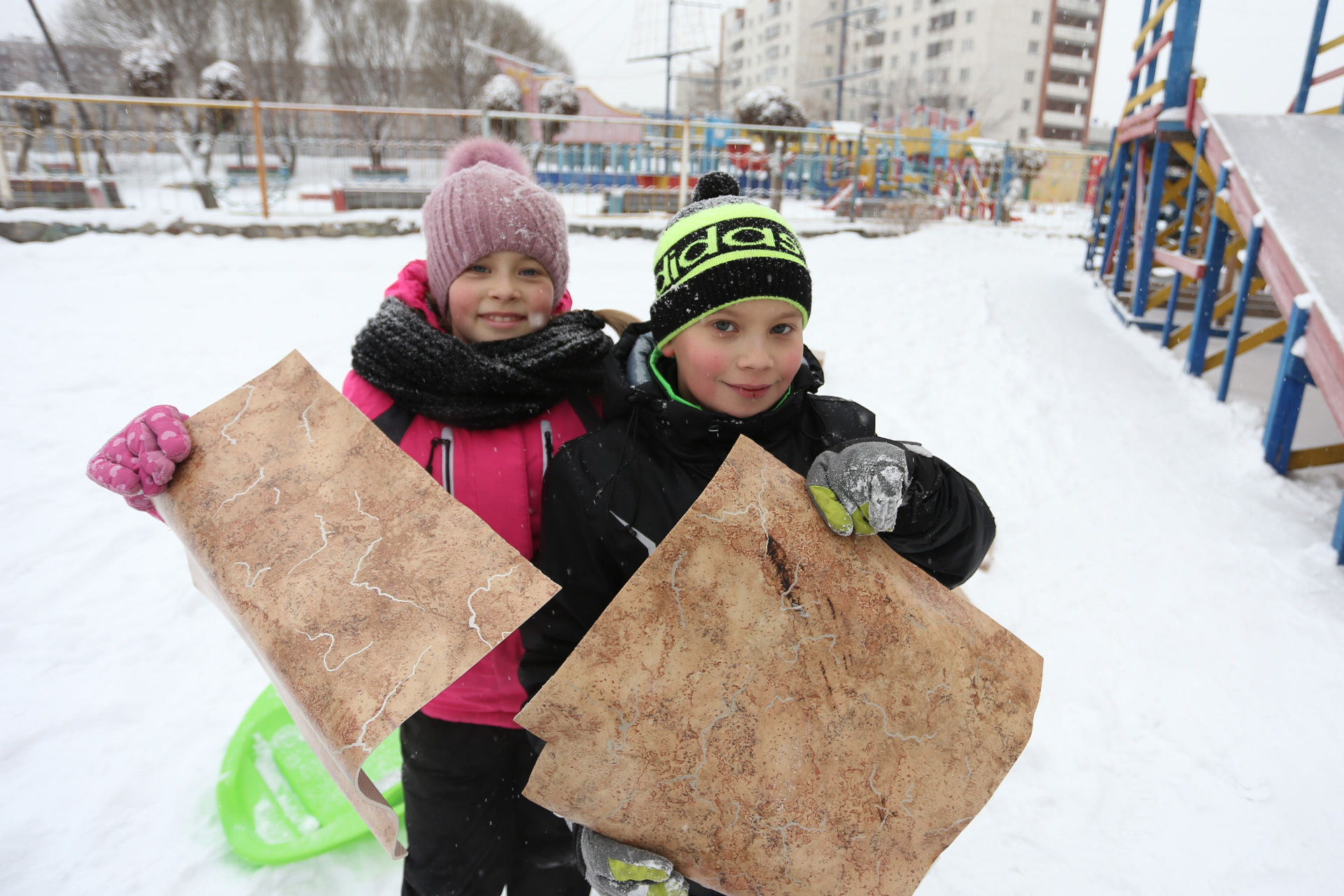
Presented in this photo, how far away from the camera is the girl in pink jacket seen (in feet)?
4.45

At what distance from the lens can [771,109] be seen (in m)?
14.0

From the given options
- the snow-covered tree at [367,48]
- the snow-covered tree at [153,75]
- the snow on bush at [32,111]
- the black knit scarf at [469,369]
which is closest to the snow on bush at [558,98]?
the snow-covered tree at [153,75]

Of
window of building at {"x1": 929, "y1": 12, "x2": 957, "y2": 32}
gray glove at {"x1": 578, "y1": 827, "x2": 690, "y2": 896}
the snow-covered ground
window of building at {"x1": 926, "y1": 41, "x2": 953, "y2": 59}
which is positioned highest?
window of building at {"x1": 929, "y1": 12, "x2": 957, "y2": 32}

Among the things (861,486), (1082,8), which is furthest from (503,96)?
(1082,8)

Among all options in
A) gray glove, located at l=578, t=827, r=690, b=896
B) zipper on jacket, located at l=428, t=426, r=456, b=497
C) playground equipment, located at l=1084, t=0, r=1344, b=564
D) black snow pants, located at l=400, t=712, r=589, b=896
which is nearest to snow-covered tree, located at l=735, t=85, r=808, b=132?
playground equipment, located at l=1084, t=0, r=1344, b=564

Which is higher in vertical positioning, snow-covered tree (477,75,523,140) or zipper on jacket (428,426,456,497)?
snow-covered tree (477,75,523,140)

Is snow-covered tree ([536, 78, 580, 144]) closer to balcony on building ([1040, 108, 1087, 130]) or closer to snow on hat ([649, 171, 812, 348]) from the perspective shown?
snow on hat ([649, 171, 812, 348])

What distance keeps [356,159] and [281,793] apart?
10958 mm

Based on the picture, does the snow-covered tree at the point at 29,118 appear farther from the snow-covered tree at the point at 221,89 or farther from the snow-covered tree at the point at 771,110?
the snow-covered tree at the point at 771,110

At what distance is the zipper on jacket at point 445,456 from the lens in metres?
1.37

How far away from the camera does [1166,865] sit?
180cm

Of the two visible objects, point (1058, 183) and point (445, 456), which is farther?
point (1058, 183)

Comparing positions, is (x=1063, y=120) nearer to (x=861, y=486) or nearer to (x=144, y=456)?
(x=861, y=486)

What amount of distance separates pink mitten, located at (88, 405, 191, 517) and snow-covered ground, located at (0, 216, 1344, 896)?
4.04 feet
